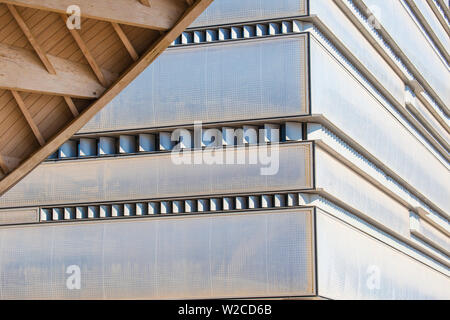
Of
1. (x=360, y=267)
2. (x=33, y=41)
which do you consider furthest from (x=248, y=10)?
(x=33, y=41)

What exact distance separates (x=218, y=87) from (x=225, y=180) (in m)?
2.10

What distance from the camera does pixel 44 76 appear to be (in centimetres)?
966

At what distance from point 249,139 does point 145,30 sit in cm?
1087

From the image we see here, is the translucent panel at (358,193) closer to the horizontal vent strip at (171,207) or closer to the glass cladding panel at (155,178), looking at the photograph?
the glass cladding panel at (155,178)

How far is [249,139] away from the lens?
2070 centimetres

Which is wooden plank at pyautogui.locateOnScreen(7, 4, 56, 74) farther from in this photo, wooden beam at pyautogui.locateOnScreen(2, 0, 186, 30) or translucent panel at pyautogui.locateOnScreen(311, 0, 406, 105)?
translucent panel at pyautogui.locateOnScreen(311, 0, 406, 105)

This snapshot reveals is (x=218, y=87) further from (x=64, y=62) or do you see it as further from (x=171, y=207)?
(x=64, y=62)

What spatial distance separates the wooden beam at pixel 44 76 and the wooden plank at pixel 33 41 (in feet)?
0.23

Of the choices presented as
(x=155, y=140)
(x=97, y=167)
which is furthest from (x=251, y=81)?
(x=97, y=167)

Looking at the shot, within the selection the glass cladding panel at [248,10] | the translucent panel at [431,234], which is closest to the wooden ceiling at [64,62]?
the glass cladding panel at [248,10]

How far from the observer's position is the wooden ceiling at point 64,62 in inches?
370

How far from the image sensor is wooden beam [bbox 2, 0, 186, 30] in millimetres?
8898
